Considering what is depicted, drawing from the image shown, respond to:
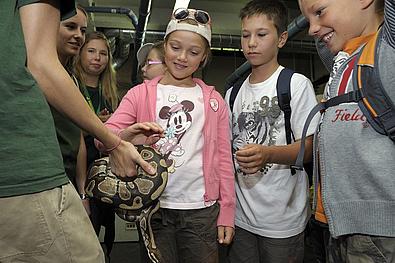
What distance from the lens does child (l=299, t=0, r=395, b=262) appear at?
4.12ft

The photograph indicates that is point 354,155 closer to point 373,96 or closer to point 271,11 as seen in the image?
point 373,96

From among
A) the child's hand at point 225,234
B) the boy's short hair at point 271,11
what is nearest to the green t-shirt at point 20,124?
the child's hand at point 225,234

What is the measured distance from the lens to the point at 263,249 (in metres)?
2.17

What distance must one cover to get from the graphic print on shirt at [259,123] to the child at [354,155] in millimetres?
624

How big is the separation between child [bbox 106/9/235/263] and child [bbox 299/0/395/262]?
60 cm

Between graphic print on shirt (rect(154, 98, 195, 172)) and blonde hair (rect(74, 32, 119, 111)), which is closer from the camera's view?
graphic print on shirt (rect(154, 98, 195, 172))

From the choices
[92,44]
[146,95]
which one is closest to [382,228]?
[146,95]

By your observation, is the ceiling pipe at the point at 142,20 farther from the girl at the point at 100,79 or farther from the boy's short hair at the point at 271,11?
the boy's short hair at the point at 271,11

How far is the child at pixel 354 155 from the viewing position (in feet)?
4.12

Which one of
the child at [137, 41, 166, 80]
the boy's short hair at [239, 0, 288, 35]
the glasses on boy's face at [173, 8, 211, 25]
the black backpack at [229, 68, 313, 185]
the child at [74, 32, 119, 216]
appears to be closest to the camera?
the black backpack at [229, 68, 313, 185]

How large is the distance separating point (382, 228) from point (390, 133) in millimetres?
280

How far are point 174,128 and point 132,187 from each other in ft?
1.46

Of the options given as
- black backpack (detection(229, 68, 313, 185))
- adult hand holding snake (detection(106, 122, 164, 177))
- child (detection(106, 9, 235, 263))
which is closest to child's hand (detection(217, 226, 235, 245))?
child (detection(106, 9, 235, 263))

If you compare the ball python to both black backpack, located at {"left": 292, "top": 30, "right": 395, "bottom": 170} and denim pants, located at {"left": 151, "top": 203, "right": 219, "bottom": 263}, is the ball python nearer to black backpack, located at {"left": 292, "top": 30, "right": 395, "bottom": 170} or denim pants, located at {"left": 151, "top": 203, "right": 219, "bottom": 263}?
denim pants, located at {"left": 151, "top": 203, "right": 219, "bottom": 263}
